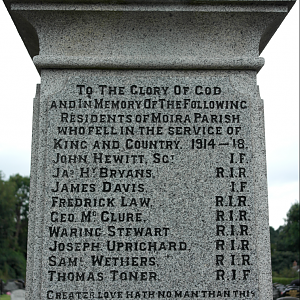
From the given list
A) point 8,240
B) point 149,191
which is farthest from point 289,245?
point 149,191

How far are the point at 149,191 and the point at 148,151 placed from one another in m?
0.37

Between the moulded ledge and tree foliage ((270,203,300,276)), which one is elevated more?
the moulded ledge

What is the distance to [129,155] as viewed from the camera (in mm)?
3469

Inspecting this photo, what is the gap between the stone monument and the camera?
3.29 metres

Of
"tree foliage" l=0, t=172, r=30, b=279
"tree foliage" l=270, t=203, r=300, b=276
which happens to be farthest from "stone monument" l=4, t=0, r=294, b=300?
"tree foliage" l=270, t=203, r=300, b=276

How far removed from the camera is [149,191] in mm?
3414

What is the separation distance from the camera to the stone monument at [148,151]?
10.8 feet

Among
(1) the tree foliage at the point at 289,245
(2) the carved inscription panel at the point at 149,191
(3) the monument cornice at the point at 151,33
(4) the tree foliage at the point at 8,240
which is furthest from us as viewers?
(1) the tree foliage at the point at 289,245

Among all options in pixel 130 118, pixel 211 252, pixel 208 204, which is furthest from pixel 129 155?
pixel 211 252

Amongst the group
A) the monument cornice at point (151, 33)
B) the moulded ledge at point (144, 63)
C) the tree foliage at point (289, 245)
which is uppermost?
the monument cornice at point (151, 33)

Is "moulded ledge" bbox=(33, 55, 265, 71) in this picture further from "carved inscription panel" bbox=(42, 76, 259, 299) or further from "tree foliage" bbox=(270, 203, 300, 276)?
"tree foliage" bbox=(270, 203, 300, 276)

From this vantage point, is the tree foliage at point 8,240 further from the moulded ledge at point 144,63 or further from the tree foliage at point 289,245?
the moulded ledge at point 144,63

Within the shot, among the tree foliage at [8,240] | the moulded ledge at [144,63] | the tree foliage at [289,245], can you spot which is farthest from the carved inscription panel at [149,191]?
the tree foliage at [289,245]

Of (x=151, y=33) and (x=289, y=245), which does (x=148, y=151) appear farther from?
(x=289, y=245)
